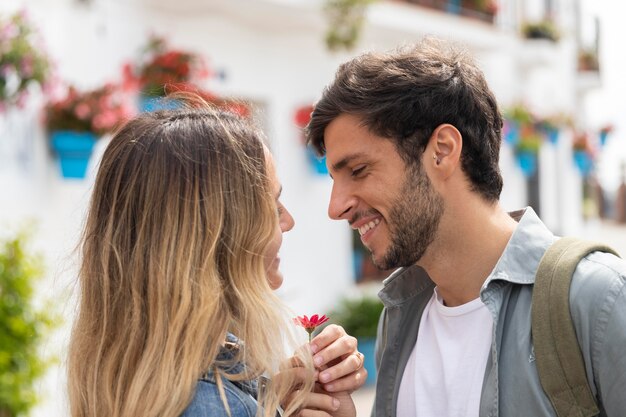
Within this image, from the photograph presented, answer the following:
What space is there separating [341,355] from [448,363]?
386mm

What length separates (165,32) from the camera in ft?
23.0

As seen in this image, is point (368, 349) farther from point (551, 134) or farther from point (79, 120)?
point (551, 134)

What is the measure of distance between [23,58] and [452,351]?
3.31 meters


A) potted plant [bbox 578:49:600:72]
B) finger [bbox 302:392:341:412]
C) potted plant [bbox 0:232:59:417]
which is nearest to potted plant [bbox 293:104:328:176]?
potted plant [bbox 0:232:59:417]

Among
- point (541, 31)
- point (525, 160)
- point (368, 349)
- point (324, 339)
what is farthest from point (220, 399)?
point (541, 31)

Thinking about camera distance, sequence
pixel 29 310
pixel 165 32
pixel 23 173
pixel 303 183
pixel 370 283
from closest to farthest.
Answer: pixel 29 310 → pixel 23 173 → pixel 165 32 → pixel 303 183 → pixel 370 283

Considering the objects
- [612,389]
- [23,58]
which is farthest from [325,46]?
[612,389]

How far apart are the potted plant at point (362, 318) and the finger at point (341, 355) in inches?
246

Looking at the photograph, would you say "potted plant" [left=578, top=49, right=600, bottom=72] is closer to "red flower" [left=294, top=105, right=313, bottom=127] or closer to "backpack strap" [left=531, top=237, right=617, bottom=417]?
"red flower" [left=294, top=105, right=313, bottom=127]

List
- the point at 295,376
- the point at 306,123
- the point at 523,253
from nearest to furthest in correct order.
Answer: the point at 295,376
the point at 523,253
the point at 306,123

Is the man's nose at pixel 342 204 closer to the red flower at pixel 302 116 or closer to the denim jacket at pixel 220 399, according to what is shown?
the denim jacket at pixel 220 399

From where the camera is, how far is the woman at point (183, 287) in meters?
1.87

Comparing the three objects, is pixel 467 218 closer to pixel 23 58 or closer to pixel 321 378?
pixel 321 378

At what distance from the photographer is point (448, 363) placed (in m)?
2.36
